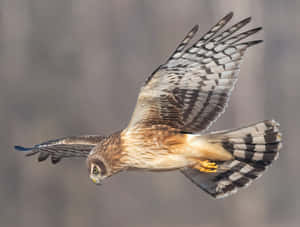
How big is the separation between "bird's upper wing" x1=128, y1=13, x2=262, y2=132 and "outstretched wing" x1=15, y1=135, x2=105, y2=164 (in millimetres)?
617

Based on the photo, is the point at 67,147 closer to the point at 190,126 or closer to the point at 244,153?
the point at 190,126

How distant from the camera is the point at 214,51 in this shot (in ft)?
13.0

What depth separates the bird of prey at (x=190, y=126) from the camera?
3920mm

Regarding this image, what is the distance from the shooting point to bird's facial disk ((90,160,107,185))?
4055 mm

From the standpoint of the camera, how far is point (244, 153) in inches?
169

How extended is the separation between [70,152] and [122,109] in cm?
654

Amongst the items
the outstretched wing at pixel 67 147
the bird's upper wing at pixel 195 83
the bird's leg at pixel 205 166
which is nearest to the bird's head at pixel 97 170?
the bird's upper wing at pixel 195 83

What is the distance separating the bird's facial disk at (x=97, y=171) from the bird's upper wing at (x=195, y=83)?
1.06 ft

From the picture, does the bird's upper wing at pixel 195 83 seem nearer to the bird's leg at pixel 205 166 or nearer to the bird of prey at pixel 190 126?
the bird of prey at pixel 190 126

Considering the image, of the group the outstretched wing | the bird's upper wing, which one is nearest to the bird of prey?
the bird's upper wing

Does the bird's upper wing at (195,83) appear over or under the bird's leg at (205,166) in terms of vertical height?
over

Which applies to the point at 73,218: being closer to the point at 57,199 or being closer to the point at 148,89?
the point at 57,199

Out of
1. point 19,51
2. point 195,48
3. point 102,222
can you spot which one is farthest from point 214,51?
point 19,51

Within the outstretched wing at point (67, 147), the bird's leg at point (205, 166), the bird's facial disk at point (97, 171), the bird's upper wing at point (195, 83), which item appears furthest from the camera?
the outstretched wing at point (67, 147)
